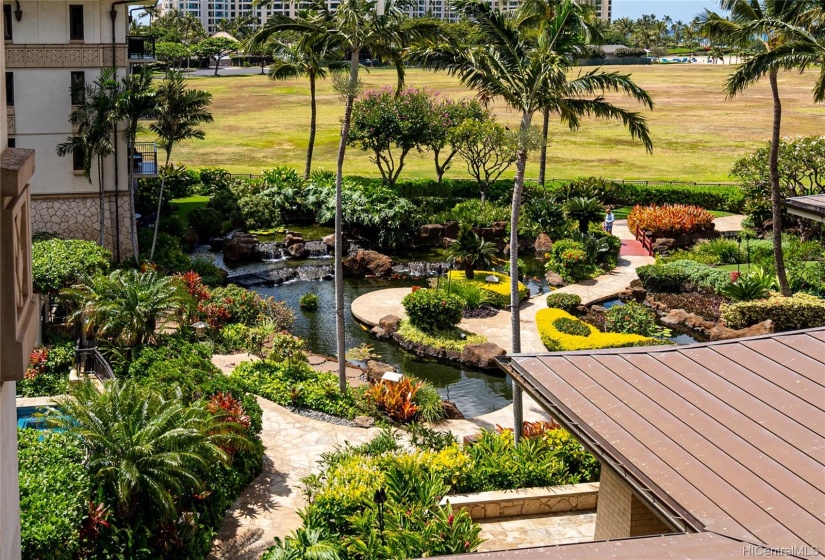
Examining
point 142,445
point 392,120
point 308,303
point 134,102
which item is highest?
point 134,102

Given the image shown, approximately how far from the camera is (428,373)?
2750cm

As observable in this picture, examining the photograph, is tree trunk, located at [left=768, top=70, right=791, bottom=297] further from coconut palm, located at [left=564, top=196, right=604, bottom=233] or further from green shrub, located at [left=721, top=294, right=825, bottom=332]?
coconut palm, located at [left=564, top=196, right=604, bottom=233]

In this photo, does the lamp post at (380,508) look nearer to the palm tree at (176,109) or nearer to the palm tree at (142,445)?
the palm tree at (142,445)

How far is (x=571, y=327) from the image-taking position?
28344 mm

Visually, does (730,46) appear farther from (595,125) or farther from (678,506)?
(595,125)

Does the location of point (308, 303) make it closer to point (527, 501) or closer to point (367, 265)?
point (367, 265)

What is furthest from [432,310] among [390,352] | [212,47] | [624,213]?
[212,47]

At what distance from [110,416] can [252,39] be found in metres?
11.4

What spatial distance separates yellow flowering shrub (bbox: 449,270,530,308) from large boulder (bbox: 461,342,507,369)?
4.66 meters

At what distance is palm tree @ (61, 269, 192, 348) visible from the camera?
23.0 metres

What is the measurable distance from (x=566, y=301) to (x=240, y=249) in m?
14.3

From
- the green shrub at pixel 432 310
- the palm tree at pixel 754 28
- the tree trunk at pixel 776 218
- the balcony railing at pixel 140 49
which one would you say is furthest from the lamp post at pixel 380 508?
the balcony railing at pixel 140 49

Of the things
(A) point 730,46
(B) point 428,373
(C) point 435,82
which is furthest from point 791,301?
(C) point 435,82

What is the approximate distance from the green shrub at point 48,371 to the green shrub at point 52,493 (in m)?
6.79
